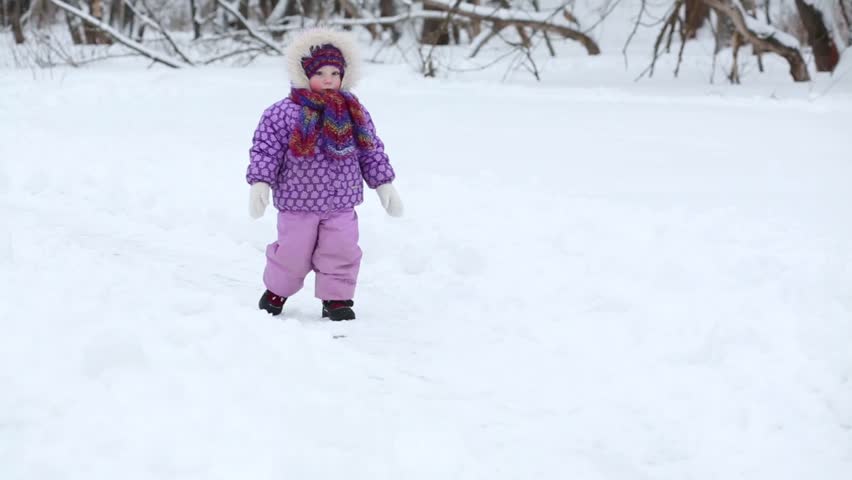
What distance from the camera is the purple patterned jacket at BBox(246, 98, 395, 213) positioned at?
372 cm

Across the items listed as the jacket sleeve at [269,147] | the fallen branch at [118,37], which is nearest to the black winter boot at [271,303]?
the jacket sleeve at [269,147]

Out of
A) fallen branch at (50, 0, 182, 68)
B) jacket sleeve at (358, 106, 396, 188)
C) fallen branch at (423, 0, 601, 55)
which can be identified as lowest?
fallen branch at (50, 0, 182, 68)

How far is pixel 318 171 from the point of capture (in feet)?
12.5

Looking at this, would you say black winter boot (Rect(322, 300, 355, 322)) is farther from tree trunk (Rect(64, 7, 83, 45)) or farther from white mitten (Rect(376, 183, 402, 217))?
tree trunk (Rect(64, 7, 83, 45))

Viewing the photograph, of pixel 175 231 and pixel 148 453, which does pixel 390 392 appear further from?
pixel 175 231

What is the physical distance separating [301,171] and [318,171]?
0.07m

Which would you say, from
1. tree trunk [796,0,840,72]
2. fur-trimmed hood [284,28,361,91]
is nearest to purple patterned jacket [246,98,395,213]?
fur-trimmed hood [284,28,361,91]

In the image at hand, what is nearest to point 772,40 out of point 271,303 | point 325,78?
point 325,78

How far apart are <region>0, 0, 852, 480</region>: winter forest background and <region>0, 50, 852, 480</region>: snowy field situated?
0.5 inches

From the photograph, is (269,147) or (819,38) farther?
(819,38)

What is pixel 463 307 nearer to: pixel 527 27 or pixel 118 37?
pixel 527 27

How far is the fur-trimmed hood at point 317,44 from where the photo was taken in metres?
3.77

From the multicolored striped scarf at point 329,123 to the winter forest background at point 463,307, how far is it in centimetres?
33

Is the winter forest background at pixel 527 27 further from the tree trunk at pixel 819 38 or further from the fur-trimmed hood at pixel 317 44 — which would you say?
the fur-trimmed hood at pixel 317 44
